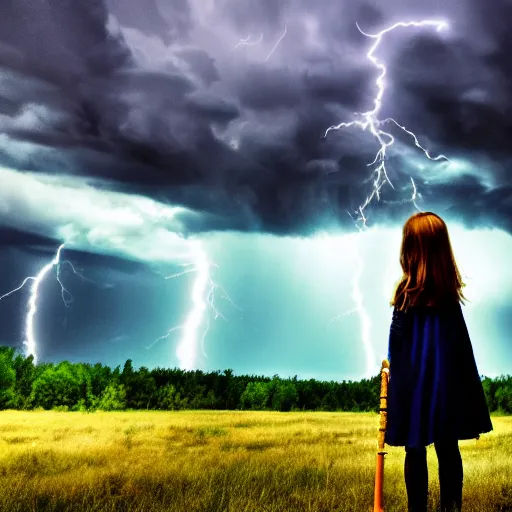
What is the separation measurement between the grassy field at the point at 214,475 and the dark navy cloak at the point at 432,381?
1535 mm

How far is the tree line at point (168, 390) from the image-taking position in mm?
27859

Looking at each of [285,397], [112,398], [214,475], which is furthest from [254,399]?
[214,475]

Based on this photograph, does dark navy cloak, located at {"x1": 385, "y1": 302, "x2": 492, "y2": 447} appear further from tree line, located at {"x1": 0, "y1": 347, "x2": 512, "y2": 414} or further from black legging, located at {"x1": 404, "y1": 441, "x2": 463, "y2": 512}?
tree line, located at {"x1": 0, "y1": 347, "x2": 512, "y2": 414}

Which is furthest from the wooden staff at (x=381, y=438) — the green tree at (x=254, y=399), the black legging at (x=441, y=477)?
the green tree at (x=254, y=399)

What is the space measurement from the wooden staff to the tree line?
25.7m

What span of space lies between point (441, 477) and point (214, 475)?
11.1 feet

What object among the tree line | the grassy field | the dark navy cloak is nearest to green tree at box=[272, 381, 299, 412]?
the tree line

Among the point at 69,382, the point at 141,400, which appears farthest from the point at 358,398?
the point at 69,382

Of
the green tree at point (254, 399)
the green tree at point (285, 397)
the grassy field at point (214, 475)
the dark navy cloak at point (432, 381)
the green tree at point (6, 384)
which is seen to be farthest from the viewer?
the green tree at point (285, 397)

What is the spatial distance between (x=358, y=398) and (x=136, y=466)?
28593 mm

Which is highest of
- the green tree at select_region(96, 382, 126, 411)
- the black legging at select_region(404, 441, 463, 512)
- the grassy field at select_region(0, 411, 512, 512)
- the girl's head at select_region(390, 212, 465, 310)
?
the girl's head at select_region(390, 212, 465, 310)

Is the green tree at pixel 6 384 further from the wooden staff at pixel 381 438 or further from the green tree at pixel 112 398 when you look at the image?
the wooden staff at pixel 381 438

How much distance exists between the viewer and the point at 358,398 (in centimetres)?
3456

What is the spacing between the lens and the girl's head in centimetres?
416
